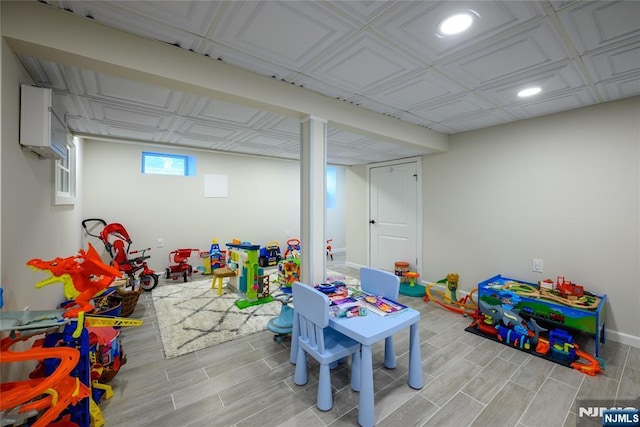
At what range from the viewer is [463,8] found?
1308 mm

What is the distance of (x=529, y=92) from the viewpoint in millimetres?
2258

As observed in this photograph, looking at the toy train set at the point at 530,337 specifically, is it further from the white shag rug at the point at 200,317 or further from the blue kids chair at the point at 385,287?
the white shag rug at the point at 200,317

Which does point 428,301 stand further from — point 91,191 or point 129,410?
point 91,191

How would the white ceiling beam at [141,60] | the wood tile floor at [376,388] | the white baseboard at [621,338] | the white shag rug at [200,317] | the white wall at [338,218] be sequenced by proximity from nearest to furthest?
the white ceiling beam at [141,60] → the wood tile floor at [376,388] → the white baseboard at [621,338] → the white shag rug at [200,317] → the white wall at [338,218]

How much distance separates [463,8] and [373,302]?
73.4 inches

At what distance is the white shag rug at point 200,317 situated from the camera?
2.54m

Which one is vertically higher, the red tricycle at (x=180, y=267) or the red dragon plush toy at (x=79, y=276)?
the red dragon plush toy at (x=79, y=276)

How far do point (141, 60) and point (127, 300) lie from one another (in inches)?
104

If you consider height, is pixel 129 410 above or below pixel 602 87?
below

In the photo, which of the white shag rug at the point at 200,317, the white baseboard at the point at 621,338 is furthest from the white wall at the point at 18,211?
the white baseboard at the point at 621,338

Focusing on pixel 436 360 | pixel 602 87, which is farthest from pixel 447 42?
pixel 436 360

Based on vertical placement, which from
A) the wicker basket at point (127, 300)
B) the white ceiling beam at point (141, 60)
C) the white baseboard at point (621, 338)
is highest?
the white ceiling beam at point (141, 60)

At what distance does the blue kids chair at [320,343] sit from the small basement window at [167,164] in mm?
4009

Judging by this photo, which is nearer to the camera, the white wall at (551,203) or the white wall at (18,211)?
the white wall at (18,211)
